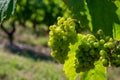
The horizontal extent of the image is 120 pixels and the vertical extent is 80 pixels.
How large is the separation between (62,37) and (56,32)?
31 millimetres

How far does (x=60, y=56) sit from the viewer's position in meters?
1.37

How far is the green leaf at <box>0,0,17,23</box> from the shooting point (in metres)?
1.29

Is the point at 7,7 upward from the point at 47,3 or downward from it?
upward

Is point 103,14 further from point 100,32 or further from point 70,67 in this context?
point 70,67

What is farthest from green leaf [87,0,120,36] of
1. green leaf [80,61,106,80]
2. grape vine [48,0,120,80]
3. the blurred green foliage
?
the blurred green foliage

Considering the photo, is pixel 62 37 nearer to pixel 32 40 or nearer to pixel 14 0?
pixel 14 0

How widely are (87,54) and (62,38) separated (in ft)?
0.36

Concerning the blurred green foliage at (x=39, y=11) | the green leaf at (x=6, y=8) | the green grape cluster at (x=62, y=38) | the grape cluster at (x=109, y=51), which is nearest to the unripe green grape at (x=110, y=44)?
the grape cluster at (x=109, y=51)

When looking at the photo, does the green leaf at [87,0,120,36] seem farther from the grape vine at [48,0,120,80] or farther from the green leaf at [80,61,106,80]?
the green leaf at [80,61,106,80]

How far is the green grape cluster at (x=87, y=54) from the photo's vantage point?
1.33 m

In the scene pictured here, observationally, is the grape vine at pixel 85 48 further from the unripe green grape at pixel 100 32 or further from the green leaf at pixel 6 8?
the green leaf at pixel 6 8

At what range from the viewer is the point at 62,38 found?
1394 mm

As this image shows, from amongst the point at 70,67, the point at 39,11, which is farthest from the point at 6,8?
the point at 39,11

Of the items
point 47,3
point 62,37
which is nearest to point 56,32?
point 62,37
